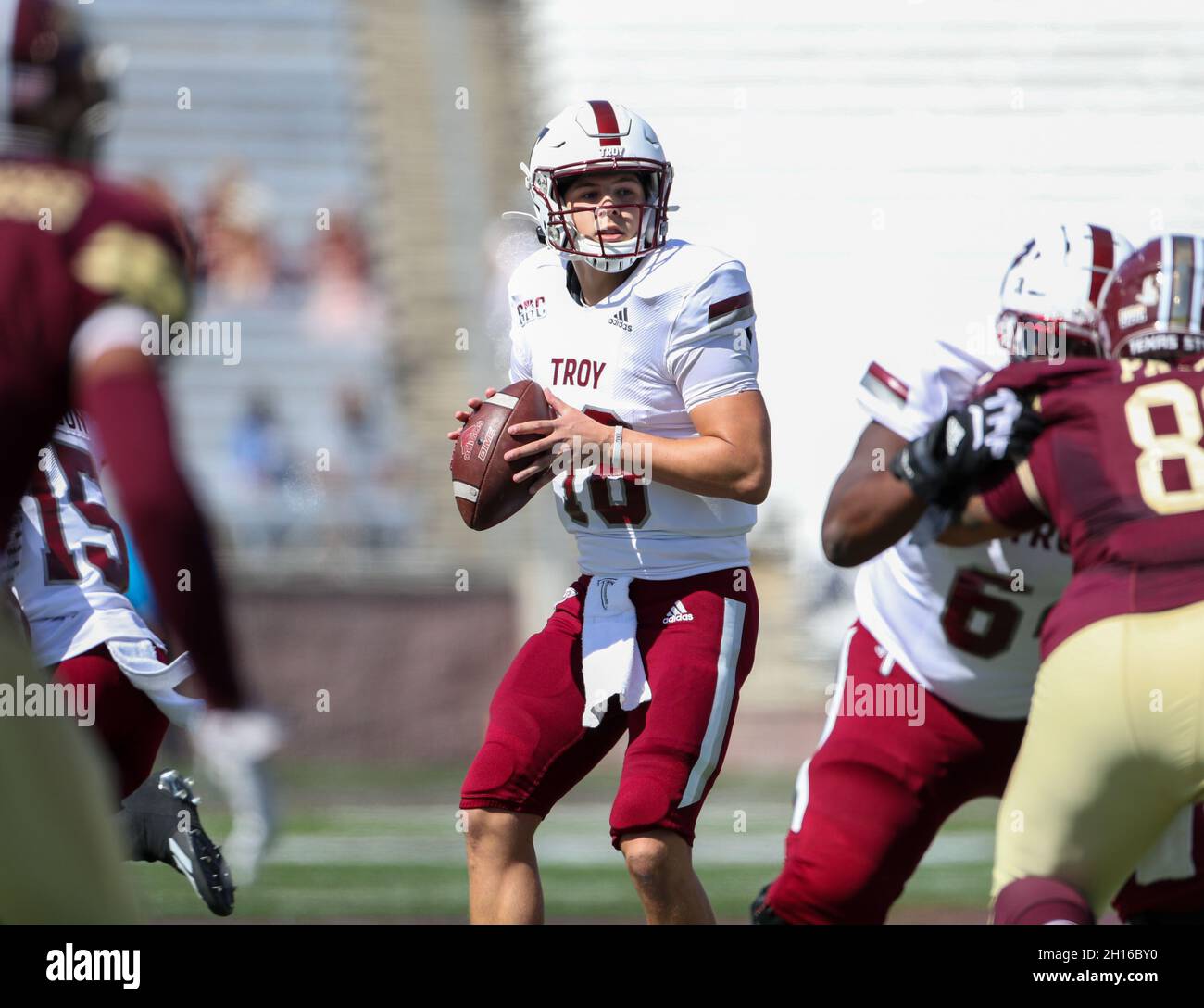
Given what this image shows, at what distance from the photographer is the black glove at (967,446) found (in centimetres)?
294

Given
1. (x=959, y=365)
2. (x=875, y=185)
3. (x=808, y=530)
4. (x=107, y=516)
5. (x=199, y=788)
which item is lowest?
(x=199, y=788)

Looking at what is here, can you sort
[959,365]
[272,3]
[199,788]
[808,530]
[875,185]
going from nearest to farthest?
1. [959,365]
2. [199,788]
3. [808,530]
4. [875,185]
5. [272,3]

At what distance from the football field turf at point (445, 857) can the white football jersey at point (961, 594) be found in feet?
3.65

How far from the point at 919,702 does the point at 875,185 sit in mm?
8848

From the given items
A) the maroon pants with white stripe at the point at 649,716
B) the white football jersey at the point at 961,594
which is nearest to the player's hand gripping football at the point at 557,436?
Answer: the maroon pants with white stripe at the point at 649,716

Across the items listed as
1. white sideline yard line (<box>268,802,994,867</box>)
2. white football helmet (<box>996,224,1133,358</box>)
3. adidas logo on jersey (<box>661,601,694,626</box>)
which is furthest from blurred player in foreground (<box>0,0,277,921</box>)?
white sideline yard line (<box>268,802,994,867</box>)

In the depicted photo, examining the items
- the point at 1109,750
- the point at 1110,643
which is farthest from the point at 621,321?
the point at 1109,750

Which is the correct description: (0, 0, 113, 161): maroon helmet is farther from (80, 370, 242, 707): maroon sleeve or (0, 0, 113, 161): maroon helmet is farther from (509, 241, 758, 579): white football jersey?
(509, 241, 758, 579): white football jersey

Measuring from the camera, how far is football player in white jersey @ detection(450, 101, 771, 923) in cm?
336

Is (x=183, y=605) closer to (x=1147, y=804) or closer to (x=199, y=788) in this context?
(x=1147, y=804)

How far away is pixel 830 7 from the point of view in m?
12.8

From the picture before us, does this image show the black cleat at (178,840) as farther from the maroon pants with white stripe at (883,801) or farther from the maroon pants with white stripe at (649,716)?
the maroon pants with white stripe at (883,801)

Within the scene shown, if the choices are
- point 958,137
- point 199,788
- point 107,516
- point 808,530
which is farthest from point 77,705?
point 958,137

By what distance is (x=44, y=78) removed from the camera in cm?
235
